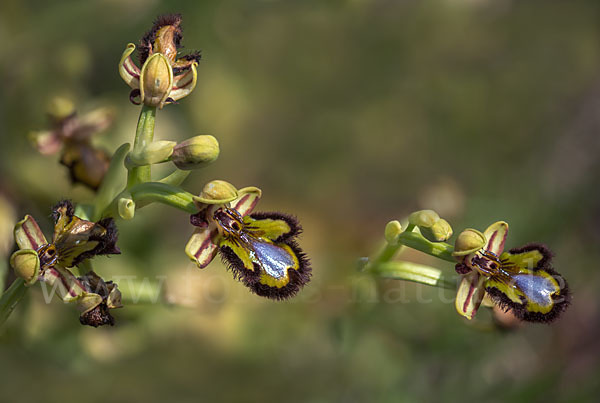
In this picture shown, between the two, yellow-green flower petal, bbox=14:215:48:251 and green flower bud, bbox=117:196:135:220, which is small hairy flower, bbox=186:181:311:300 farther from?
yellow-green flower petal, bbox=14:215:48:251

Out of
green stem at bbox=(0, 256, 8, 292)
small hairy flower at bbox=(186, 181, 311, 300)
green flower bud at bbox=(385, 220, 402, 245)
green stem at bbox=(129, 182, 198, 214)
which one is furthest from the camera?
green stem at bbox=(0, 256, 8, 292)

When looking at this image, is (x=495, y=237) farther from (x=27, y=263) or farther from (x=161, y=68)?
(x=27, y=263)

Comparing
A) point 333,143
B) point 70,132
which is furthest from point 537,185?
point 70,132

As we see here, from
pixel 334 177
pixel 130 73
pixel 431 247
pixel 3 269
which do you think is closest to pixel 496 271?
pixel 431 247

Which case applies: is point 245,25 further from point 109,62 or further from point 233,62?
point 109,62

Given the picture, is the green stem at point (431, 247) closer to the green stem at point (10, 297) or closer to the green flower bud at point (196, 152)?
the green flower bud at point (196, 152)

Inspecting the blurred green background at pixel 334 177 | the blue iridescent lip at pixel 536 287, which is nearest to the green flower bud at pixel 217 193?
the blue iridescent lip at pixel 536 287

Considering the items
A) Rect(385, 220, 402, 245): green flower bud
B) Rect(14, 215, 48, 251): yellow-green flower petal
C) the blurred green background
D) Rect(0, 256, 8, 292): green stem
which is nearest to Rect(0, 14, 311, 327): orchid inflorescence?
Rect(14, 215, 48, 251): yellow-green flower petal

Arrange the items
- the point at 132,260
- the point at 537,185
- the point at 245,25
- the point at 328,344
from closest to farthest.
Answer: the point at 132,260 < the point at 328,344 < the point at 245,25 < the point at 537,185
